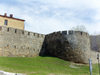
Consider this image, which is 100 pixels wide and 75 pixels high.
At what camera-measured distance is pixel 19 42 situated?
28.0 m

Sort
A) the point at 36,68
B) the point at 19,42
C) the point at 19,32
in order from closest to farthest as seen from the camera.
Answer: the point at 36,68
the point at 19,42
the point at 19,32

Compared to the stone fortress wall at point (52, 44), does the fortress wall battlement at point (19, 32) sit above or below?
above

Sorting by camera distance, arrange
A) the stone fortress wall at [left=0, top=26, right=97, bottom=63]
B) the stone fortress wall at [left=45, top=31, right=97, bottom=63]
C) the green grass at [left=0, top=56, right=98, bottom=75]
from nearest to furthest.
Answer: the green grass at [left=0, top=56, right=98, bottom=75] → the stone fortress wall at [left=0, top=26, right=97, bottom=63] → the stone fortress wall at [left=45, top=31, right=97, bottom=63]

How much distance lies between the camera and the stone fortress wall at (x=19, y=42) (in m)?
25.8

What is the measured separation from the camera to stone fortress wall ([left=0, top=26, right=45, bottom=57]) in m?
25.8

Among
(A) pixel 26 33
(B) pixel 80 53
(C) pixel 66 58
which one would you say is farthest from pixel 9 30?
(B) pixel 80 53

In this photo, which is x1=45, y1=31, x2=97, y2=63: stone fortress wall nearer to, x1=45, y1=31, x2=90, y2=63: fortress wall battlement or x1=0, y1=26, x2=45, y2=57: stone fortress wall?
x1=45, y1=31, x2=90, y2=63: fortress wall battlement

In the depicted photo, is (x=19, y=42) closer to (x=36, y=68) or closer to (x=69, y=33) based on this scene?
(x=69, y=33)

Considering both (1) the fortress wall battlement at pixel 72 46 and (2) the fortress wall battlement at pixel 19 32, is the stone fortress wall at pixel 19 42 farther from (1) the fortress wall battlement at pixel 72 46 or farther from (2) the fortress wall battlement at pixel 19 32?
(1) the fortress wall battlement at pixel 72 46

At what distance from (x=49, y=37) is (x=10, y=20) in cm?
1239

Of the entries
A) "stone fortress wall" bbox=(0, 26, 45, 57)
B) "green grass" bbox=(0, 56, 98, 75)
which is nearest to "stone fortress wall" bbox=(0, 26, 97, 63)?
"stone fortress wall" bbox=(0, 26, 45, 57)

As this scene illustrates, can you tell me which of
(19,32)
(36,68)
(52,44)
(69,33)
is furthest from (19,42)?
(36,68)

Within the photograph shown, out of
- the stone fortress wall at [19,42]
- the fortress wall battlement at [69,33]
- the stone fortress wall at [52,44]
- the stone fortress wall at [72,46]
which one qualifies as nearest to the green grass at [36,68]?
the stone fortress wall at [72,46]

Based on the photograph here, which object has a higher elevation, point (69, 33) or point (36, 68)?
point (69, 33)
